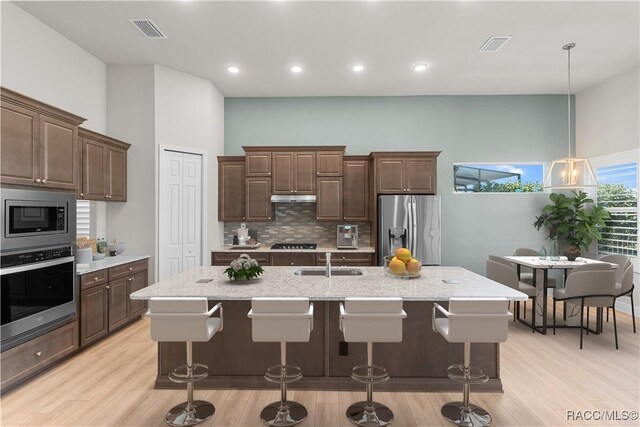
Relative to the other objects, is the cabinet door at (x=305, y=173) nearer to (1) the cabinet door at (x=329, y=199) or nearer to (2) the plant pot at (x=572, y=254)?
(1) the cabinet door at (x=329, y=199)

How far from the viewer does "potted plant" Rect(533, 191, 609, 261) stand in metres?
5.30

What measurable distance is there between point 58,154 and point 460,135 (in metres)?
5.71

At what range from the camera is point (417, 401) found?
8.69 ft

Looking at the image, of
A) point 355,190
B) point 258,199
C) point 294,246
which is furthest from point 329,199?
point 258,199

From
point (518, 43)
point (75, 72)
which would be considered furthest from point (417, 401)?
point (75, 72)


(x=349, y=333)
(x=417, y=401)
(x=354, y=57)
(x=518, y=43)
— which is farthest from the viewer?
(x=354, y=57)

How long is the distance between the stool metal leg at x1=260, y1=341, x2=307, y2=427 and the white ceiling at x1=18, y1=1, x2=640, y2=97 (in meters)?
3.32

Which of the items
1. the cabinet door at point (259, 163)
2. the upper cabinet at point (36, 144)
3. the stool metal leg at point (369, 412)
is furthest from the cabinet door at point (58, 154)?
the stool metal leg at point (369, 412)

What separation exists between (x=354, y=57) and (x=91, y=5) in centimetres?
298

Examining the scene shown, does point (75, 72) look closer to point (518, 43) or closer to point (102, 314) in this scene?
point (102, 314)

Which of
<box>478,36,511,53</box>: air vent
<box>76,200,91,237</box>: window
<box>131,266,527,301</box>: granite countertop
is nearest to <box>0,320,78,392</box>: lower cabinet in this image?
<box>131,266,527,301</box>: granite countertop

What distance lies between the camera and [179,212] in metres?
5.15

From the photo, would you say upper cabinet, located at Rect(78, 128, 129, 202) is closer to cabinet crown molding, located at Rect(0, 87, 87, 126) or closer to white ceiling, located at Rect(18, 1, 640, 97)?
cabinet crown molding, located at Rect(0, 87, 87, 126)

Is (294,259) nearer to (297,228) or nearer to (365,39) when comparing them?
(297,228)
